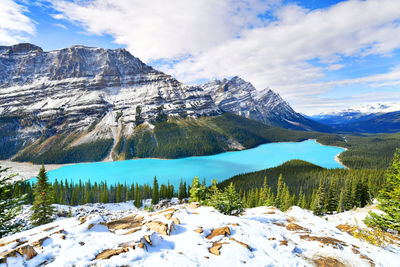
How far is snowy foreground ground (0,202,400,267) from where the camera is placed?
29.2ft

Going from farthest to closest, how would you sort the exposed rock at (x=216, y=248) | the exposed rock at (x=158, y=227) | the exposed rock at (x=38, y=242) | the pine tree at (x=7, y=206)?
the pine tree at (x=7, y=206) → the exposed rock at (x=158, y=227) → the exposed rock at (x=216, y=248) → the exposed rock at (x=38, y=242)

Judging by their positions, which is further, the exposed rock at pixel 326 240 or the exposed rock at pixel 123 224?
the exposed rock at pixel 123 224

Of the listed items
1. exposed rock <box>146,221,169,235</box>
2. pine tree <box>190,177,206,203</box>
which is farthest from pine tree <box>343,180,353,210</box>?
exposed rock <box>146,221,169,235</box>

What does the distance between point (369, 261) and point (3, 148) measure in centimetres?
29909

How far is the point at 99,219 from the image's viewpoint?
13359 millimetres

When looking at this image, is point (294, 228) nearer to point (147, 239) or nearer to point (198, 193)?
point (147, 239)

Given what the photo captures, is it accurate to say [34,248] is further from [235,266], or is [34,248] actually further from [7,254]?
[235,266]

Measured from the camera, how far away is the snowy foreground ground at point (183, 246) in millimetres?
8891

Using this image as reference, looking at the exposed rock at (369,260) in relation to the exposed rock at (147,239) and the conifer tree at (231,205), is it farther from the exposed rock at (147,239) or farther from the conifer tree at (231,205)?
the exposed rock at (147,239)

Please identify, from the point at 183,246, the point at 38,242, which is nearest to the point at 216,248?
the point at 183,246

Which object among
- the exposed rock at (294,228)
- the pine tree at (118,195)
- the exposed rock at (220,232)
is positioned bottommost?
the pine tree at (118,195)

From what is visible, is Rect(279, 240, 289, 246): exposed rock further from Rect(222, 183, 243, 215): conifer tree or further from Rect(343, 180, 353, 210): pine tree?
Rect(343, 180, 353, 210): pine tree

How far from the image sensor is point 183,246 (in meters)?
10.9

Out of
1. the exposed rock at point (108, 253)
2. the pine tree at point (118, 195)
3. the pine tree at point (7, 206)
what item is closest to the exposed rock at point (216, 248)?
the exposed rock at point (108, 253)
